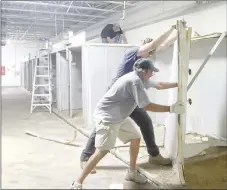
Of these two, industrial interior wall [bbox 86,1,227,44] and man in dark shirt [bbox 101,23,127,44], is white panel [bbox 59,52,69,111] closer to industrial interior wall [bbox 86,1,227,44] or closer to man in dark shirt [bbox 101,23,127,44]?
industrial interior wall [bbox 86,1,227,44]

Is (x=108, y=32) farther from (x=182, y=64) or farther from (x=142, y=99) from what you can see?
(x=142, y=99)

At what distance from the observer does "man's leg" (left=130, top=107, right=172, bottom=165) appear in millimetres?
3013

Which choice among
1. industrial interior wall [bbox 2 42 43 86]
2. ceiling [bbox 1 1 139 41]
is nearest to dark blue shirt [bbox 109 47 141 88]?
ceiling [bbox 1 1 139 41]

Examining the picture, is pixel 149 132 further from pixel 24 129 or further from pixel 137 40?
pixel 137 40

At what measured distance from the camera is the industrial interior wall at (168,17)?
441 centimetres

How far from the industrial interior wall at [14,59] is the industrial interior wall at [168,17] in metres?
11.1

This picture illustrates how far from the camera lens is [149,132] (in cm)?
308

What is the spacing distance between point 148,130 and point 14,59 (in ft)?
54.9

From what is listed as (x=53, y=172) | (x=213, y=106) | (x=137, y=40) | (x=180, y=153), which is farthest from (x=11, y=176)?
(x=137, y=40)

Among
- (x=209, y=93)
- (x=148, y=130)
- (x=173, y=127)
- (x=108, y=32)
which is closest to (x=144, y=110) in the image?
(x=148, y=130)

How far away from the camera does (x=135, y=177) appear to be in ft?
9.23

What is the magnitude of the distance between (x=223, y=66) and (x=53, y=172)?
9.71ft

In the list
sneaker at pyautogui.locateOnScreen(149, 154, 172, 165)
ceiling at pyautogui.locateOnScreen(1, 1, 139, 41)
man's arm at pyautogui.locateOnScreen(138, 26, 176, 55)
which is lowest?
sneaker at pyautogui.locateOnScreen(149, 154, 172, 165)

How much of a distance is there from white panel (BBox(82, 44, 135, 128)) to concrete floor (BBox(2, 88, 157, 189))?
0.66 metres
